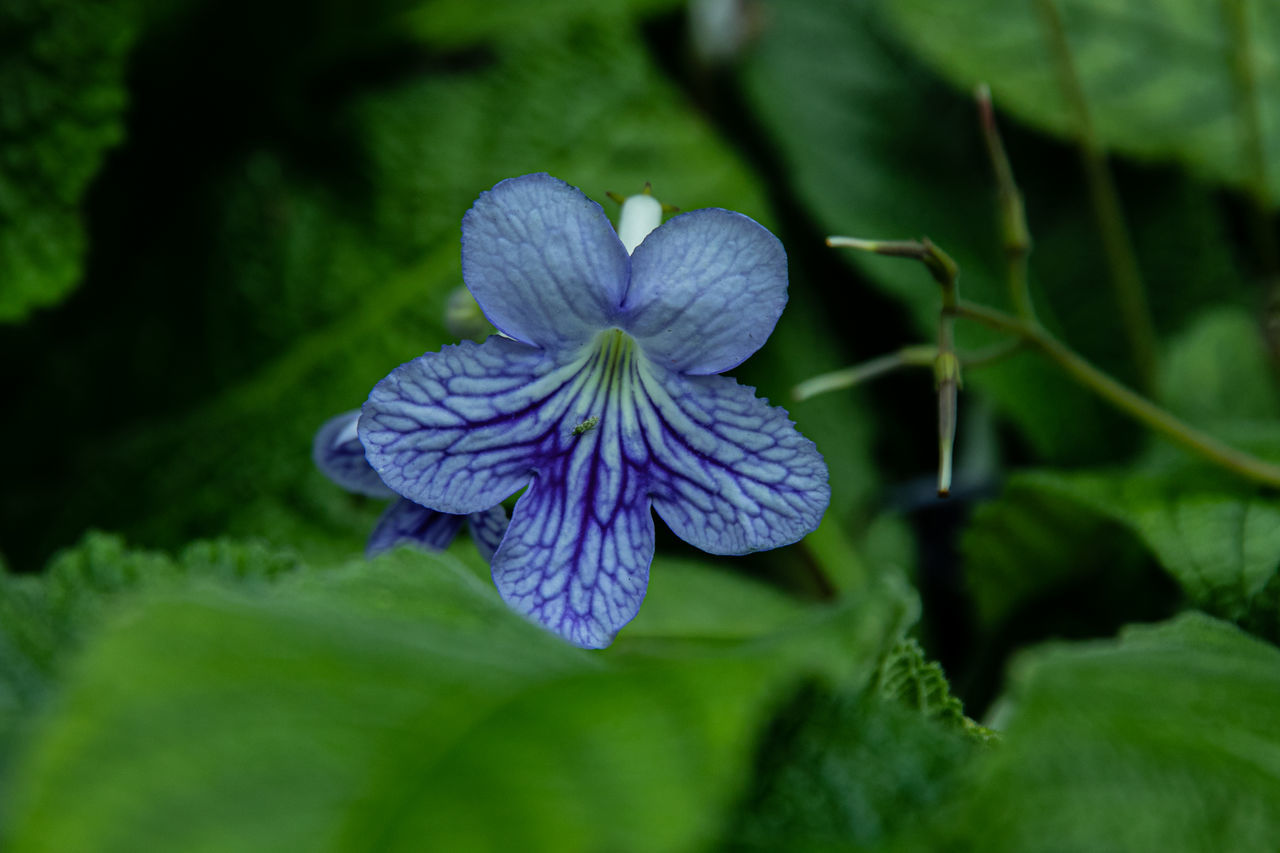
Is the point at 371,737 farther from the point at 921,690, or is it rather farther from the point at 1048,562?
the point at 1048,562

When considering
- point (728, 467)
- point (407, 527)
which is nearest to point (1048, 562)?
point (728, 467)

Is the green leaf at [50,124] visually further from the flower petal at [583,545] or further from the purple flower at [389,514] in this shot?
the flower petal at [583,545]

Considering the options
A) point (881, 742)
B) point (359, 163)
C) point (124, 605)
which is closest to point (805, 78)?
point (359, 163)

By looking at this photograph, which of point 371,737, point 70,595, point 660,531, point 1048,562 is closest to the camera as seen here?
point 371,737

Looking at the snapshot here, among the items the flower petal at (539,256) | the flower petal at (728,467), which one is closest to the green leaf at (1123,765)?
the flower petal at (728,467)

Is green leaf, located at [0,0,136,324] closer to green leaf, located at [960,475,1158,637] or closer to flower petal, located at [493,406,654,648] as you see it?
flower petal, located at [493,406,654,648]

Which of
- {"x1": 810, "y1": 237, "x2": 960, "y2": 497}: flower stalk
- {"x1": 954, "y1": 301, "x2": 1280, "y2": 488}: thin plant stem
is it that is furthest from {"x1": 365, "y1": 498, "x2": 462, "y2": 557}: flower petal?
{"x1": 954, "y1": 301, "x2": 1280, "y2": 488}: thin plant stem

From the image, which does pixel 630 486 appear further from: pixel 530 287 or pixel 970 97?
pixel 970 97
